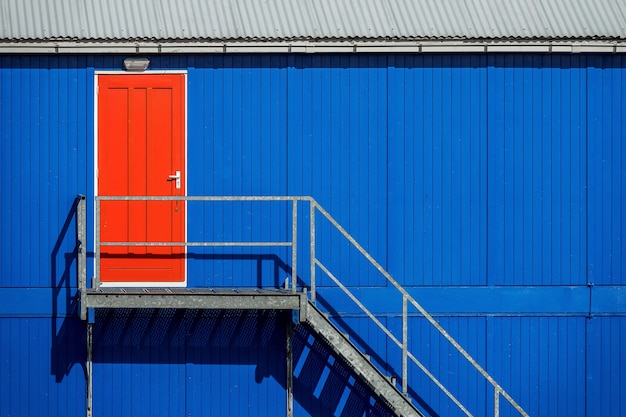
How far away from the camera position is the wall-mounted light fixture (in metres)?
12.0

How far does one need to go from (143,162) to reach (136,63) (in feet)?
3.83

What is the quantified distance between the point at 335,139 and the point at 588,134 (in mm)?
3034

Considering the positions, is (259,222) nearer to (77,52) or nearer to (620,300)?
(77,52)

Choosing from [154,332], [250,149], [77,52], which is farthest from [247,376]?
[77,52]

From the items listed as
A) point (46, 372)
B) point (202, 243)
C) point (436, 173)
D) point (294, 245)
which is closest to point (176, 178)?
point (202, 243)

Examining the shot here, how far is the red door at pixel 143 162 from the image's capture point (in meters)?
12.1

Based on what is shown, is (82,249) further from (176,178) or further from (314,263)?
(314,263)

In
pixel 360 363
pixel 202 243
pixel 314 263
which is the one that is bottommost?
pixel 360 363

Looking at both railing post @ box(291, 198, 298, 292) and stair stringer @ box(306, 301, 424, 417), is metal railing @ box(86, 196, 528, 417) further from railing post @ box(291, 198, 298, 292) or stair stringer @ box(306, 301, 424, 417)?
stair stringer @ box(306, 301, 424, 417)

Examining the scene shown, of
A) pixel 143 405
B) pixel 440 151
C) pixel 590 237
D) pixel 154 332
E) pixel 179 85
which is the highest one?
pixel 179 85

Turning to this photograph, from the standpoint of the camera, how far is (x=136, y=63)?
1203cm

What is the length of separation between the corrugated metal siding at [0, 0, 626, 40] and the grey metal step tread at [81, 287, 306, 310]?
2.99m

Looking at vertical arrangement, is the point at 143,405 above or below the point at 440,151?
below

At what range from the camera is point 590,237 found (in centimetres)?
1222
